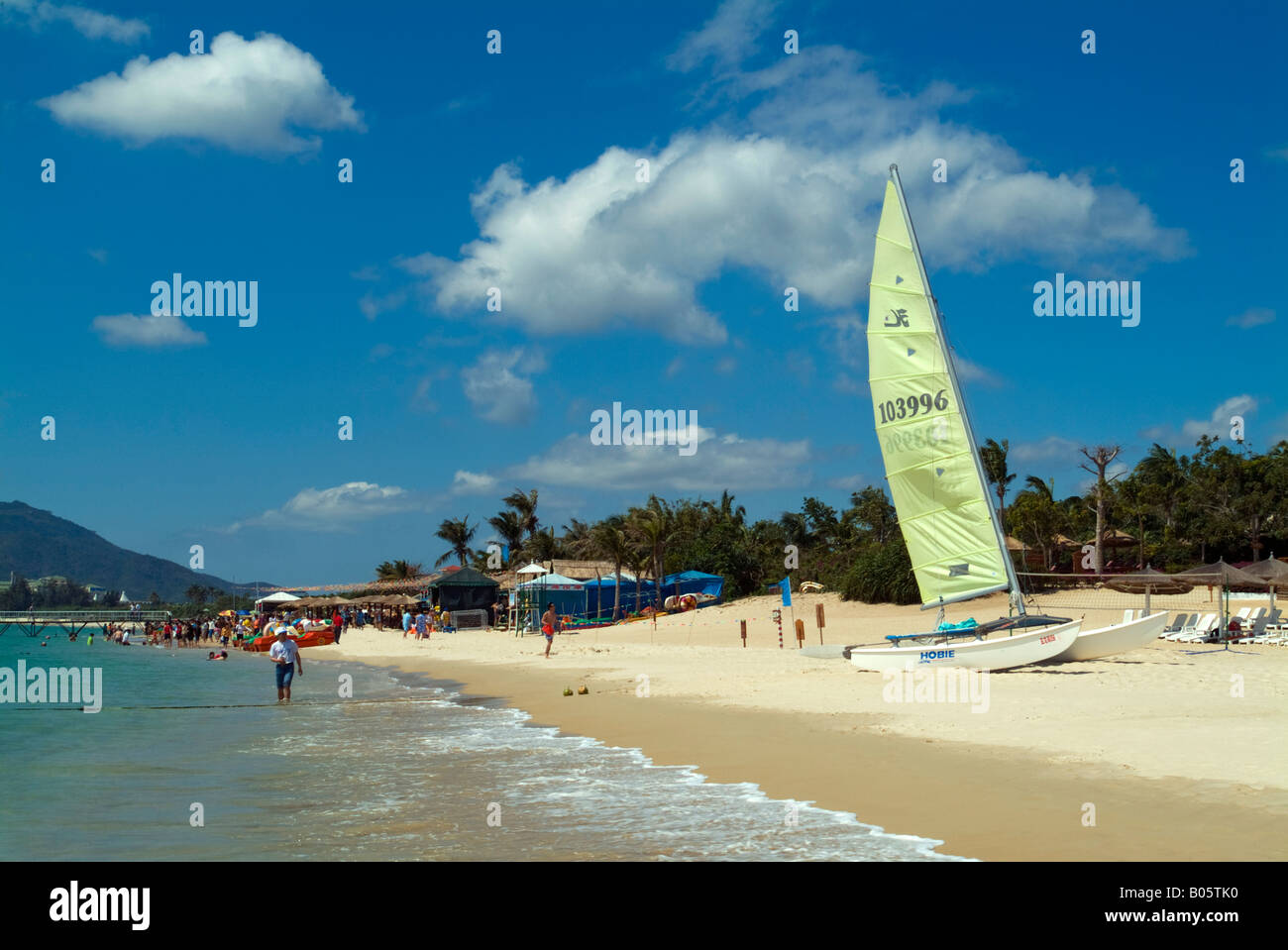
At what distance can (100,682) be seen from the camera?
100 feet

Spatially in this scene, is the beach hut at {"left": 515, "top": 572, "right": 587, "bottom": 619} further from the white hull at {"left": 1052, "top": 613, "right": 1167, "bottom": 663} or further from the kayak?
the white hull at {"left": 1052, "top": 613, "right": 1167, "bottom": 663}

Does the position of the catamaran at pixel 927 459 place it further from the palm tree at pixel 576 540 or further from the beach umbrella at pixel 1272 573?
the palm tree at pixel 576 540

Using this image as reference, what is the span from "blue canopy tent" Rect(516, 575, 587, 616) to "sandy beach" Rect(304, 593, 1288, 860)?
81.4 feet

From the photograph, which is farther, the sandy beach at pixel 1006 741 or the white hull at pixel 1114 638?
the white hull at pixel 1114 638

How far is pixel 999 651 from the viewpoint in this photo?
1761cm

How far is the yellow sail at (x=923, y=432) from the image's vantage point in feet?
61.4

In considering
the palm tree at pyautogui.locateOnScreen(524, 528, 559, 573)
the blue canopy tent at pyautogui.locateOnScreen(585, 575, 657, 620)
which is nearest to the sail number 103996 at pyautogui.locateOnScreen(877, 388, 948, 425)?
the blue canopy tent at pyautogui.locateOnScreen(585, 575, 657, 620)

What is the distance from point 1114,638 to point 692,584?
35908 millimetres

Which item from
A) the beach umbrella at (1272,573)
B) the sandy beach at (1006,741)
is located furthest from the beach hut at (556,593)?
the beach umbrella at (1272,573)

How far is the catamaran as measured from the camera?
18.5m

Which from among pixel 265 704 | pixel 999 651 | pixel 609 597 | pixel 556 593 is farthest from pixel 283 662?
pixel 609 597

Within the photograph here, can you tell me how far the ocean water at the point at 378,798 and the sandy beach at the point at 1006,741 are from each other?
2.46 feet

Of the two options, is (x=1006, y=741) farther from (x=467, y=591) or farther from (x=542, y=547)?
(x=542, y=547)
